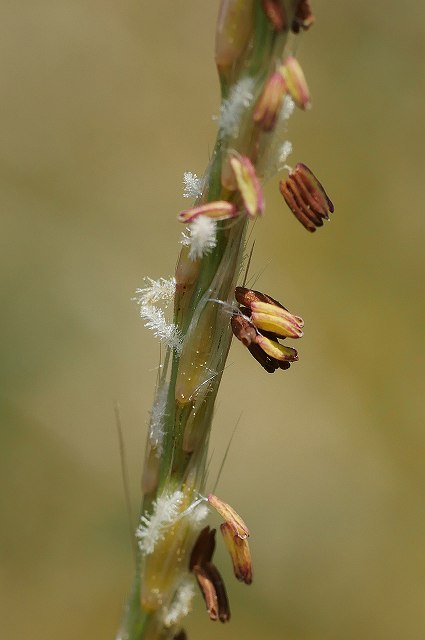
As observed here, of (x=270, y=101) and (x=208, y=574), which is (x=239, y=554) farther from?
(x=270, y=101)

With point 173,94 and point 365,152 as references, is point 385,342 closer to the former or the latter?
point 365,152

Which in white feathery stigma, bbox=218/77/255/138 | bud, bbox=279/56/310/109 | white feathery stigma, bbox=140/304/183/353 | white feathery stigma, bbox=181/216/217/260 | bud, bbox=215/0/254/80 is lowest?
white feathery stigma, bbox=140/304/183/353

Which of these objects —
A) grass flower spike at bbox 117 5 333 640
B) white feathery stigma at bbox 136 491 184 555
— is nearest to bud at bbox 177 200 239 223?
grass flower spike at bbox 117 5 333 640

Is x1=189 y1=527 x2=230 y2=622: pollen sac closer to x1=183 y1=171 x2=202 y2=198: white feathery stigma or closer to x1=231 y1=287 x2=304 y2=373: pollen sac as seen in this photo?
x1=231 y1=287 x2=304 y2=373: pollen sac

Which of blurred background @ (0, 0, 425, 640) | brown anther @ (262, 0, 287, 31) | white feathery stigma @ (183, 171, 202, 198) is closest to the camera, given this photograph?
brown anther @ (262, 0, 287, 31)

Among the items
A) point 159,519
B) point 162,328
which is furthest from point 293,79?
point 159,519

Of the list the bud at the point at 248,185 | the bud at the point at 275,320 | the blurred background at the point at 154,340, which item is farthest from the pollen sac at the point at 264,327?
the blurred background at the point at 154,340

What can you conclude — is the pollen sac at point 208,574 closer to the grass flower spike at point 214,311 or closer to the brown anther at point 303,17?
the grass flower spike at point 214,311
